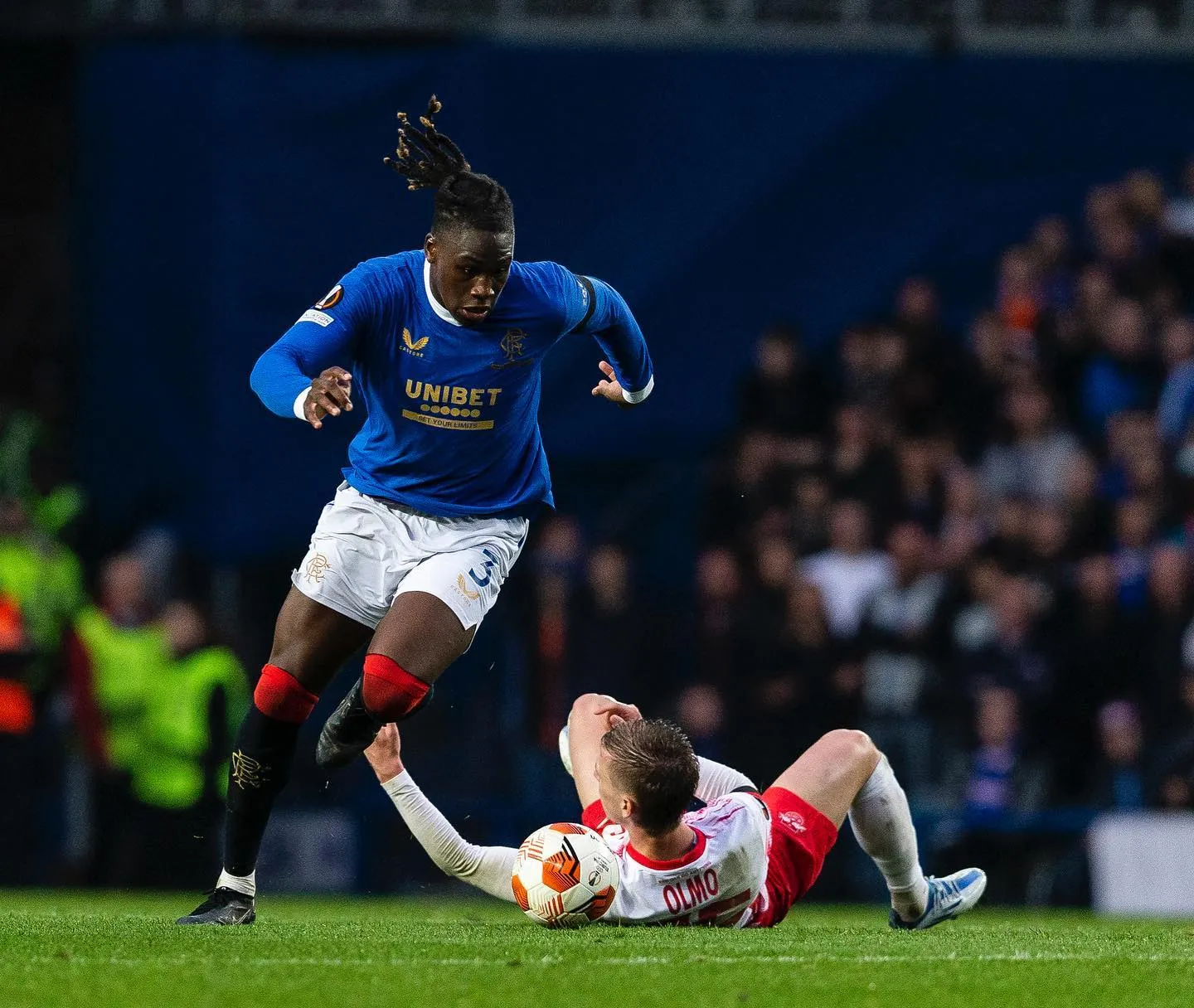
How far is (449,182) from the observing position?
7188 millimetres

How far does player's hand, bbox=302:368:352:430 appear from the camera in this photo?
6.32 metres

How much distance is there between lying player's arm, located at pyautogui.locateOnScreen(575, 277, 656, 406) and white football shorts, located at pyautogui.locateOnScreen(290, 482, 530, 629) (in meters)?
0.81

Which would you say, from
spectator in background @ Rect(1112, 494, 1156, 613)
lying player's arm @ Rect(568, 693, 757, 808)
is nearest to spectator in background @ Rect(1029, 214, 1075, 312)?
spectator in background @ Rect(1112, 494, 1156, 613)

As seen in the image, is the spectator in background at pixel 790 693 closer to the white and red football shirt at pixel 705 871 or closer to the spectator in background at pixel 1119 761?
the spectator in background at pixel 1119 761

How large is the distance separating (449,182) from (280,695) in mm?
1800

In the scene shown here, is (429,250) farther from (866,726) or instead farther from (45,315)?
(45,315)

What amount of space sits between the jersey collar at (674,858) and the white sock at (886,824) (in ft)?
2.41

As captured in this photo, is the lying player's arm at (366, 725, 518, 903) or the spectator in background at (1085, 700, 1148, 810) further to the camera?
the spectator in background at (1085, 700, 1148, 810)

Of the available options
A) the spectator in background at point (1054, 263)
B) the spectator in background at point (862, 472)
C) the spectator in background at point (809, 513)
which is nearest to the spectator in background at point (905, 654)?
the spectator in background at point (862, 472)

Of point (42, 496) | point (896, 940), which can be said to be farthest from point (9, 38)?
point (896, 940)

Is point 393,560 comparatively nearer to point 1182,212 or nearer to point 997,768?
point 997,768

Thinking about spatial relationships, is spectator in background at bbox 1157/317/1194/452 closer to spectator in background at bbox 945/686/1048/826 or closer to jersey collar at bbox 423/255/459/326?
spectator in background at bbox 945/686/1048/826

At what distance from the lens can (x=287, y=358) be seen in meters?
6.83

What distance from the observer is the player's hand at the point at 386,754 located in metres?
7.48
